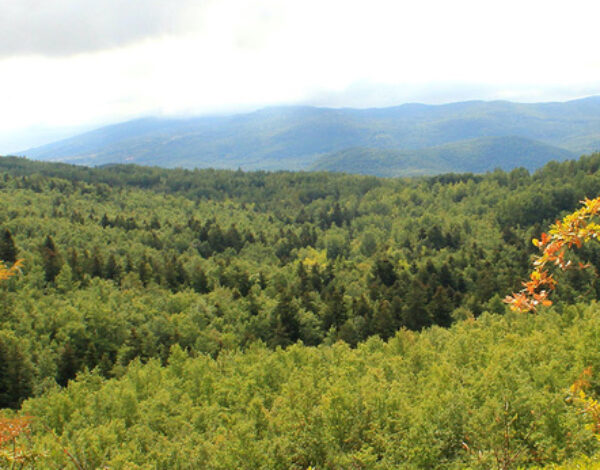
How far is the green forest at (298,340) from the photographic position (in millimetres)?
26234

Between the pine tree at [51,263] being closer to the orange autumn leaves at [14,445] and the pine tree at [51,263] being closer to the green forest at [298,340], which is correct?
the green forest at [298,340]

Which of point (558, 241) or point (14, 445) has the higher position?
point (558, 241)

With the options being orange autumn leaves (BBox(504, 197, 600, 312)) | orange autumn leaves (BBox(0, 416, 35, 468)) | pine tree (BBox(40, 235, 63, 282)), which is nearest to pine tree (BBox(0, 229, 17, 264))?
pine tree (BBox(40, 235, 63, 282))

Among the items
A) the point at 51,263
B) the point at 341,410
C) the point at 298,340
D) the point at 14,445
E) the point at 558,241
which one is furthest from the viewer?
the point at 51,263

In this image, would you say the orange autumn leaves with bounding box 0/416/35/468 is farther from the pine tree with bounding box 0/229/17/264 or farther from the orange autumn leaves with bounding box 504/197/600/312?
the pine tree with bounding box 0/229/17/264

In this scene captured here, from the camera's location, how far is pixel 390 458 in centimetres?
2469

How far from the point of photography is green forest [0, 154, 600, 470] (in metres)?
26.2

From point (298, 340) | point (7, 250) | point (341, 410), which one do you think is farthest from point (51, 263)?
point (341, 410)

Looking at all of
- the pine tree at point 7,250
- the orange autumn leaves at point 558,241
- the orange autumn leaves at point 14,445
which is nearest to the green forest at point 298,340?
the orange autumn leaves at point 14,445

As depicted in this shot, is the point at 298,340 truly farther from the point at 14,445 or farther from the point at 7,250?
the point at 7,250

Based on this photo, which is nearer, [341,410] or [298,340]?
[341,410]

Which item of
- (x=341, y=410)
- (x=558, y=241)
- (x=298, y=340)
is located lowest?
(x=298, y=340)

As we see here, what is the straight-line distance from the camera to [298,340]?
5756cm

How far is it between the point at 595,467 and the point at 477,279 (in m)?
81.7
